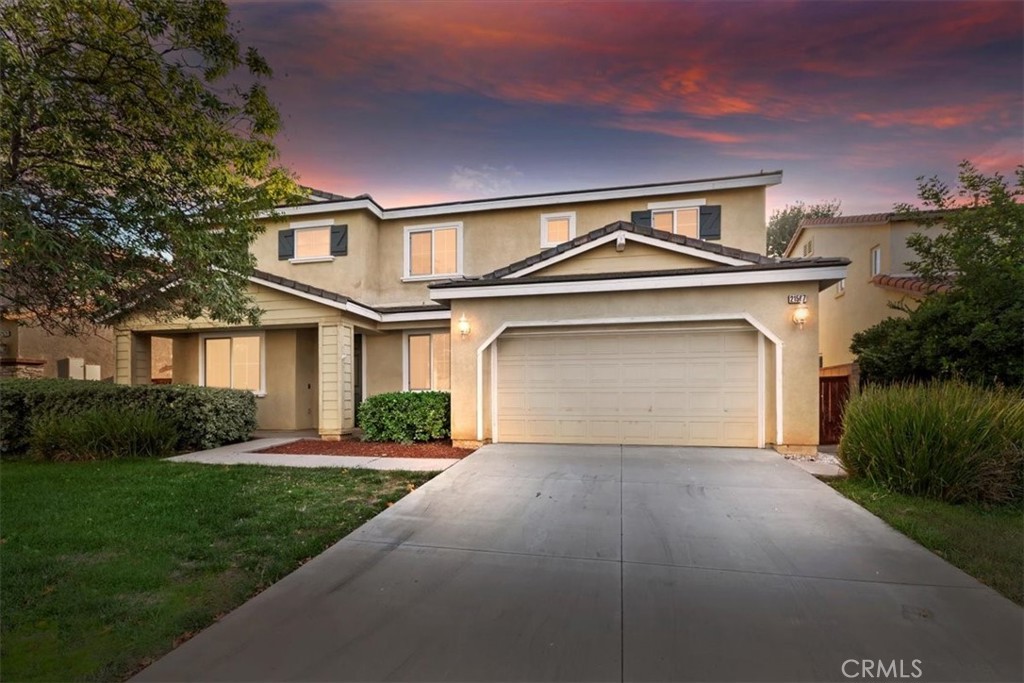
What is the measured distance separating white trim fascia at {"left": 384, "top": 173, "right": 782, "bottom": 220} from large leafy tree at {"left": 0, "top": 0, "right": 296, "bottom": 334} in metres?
6.55

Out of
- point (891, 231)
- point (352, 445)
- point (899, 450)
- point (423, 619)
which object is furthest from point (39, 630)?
point (891, 231)

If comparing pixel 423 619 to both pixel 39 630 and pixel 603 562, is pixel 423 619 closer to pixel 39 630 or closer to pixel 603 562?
pixel 603 562

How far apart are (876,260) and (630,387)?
11.8 meters

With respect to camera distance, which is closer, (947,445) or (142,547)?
(142,547)

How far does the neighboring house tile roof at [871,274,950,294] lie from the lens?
10.7 metres

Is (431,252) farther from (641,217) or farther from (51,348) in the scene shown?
(51,348)

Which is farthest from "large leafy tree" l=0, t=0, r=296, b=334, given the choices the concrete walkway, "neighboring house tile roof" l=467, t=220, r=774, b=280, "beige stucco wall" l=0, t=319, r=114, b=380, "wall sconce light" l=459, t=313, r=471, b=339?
"beige stucco wall" l=0, t=319, r=114, b=380

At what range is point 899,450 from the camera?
609 cm

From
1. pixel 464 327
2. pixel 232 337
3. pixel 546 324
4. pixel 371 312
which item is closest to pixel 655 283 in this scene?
pixel 546 324

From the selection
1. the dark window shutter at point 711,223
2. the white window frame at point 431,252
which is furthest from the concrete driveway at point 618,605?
the white window frame at point 431,252

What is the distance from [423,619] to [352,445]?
23.5ft

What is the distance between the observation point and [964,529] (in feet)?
15.6

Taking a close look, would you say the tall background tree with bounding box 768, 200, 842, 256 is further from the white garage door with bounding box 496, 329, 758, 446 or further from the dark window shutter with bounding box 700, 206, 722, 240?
the white garage door with bounding box 496, 329, 758, 446

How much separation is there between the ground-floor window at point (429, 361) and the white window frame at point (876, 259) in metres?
13.8
